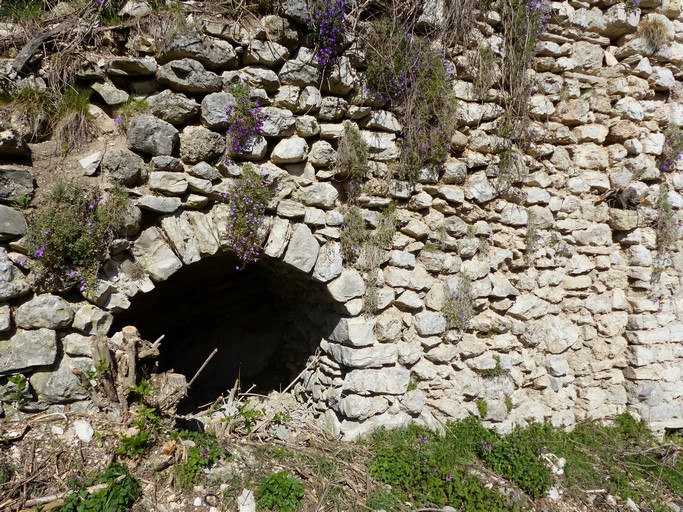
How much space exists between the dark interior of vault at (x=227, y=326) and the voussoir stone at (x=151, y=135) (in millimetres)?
1771

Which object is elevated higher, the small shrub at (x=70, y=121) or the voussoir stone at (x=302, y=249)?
the small shrub at (x=70, y=121)

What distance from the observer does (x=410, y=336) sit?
13.0 ft

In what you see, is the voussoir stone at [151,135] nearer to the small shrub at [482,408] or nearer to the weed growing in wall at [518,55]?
the weed growing in wall at [518,55]

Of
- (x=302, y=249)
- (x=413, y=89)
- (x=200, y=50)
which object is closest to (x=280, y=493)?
(x=302, y=249)

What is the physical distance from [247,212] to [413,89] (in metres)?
1.76

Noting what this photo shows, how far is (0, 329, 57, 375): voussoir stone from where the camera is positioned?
8.96ft

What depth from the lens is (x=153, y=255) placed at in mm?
3084

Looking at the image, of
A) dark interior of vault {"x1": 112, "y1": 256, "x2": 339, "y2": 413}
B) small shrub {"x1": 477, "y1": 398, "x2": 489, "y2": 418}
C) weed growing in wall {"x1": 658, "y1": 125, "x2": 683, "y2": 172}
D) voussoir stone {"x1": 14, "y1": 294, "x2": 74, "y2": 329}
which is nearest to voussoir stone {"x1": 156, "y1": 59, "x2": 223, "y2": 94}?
voussoir stone {"x1": 14, "y1": 294, "x2": 74, "y2": 329}

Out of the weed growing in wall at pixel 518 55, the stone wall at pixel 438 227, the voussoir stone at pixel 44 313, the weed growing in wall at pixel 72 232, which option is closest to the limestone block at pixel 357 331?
the stone wall at pixel 438 227

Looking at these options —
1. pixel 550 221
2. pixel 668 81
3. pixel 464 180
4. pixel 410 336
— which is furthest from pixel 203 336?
pixel 668 81

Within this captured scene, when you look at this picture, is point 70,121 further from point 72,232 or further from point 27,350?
point 27,350

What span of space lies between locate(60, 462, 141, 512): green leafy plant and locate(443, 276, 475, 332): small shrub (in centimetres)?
272

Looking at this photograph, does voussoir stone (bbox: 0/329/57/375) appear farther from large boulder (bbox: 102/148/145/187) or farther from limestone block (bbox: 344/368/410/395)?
limestone block (bbox: 344/368/410/395)

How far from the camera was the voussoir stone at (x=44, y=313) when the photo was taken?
277 centimetres
